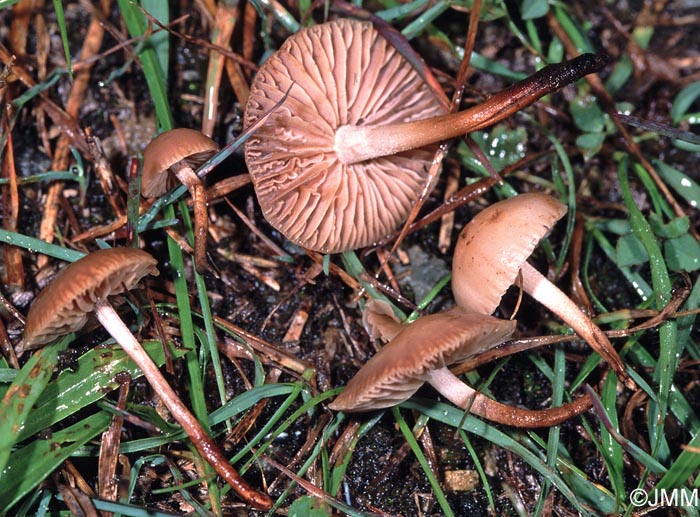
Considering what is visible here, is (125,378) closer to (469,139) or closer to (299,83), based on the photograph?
(299,83)

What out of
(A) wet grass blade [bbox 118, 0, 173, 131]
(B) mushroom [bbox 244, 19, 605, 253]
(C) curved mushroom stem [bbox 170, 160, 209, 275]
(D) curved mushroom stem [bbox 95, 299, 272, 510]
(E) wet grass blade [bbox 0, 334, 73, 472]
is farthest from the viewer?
(A) wet grass blade [bbox 118, 0, 173, 131]

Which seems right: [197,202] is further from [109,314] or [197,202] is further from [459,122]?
[459,122]

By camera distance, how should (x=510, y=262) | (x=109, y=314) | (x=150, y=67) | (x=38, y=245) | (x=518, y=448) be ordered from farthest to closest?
(x=150, y=67)
(x=38, y=245)
(x=518, y=448)
(x=109, y=314)
(x=510, y=262)

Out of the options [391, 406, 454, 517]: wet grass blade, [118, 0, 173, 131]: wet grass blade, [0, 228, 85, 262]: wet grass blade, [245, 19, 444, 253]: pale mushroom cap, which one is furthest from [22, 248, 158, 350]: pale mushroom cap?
[391, 406, 454, 517]: wet grass blade

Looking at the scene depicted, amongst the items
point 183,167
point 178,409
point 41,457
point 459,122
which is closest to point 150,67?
point 183,167

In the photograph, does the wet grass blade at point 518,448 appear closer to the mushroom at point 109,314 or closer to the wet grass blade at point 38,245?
the mushroom at point 109,314

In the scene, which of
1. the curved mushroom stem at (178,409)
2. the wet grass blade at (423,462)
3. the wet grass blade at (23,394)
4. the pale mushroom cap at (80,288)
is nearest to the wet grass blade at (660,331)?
the wet grass blade at (423,462)

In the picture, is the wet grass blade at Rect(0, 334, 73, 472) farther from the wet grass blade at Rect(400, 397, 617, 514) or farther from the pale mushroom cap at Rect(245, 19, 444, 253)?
the wet grass blade at Rect(400, 397, 617, 514)
